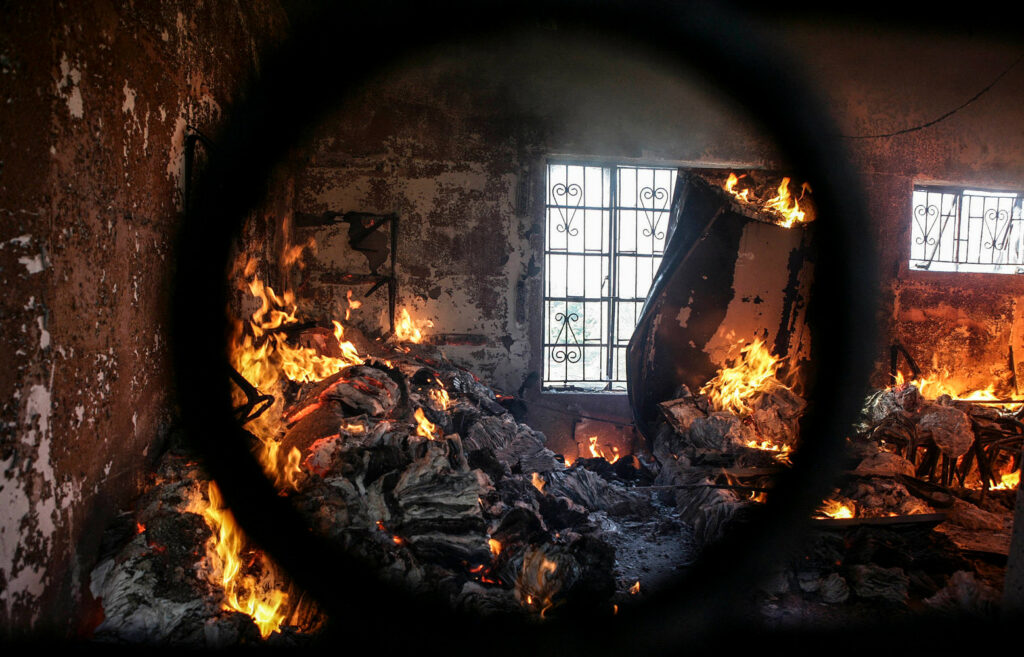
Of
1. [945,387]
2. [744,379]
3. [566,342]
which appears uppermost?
[566,342]

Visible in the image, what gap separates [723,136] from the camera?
6043 millimetres

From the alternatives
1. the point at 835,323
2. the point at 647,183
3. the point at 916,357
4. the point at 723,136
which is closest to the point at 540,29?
the point at 647,183

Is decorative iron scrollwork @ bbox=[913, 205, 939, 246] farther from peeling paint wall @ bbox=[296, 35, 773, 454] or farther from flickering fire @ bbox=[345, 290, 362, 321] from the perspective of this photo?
flickering fire @ bbox=[345, 290, 362, 321]

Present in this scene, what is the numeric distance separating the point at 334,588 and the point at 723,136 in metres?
6.33

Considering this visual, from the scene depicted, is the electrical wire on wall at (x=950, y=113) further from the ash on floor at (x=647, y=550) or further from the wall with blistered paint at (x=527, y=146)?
the ash on floor at (x=647, y=550)

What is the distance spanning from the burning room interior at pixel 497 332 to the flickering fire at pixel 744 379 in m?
0.03

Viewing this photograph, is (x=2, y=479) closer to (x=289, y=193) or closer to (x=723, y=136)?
(x=289, y=193)

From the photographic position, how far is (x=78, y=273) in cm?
177

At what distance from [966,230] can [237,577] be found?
915cm

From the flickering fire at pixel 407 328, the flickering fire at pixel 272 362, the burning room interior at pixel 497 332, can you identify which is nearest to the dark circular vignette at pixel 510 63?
the burning room interior at pixel 497 332

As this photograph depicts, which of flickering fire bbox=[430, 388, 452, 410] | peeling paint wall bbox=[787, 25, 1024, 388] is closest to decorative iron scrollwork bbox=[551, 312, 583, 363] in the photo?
flickering fire bbox=[430, 388, 452, 410]

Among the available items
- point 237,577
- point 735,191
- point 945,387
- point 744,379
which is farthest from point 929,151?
point 237,577

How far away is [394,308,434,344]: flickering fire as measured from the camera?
564cm

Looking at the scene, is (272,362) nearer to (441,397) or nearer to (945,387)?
(441,397)
